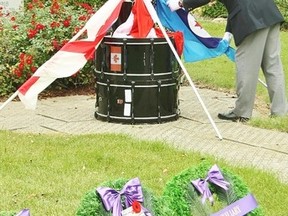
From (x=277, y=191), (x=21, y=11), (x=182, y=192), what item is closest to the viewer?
(x=182, y=192)

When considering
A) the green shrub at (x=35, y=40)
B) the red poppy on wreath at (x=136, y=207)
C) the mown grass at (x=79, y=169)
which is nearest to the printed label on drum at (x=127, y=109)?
the mown grass at (x=79, y=169)

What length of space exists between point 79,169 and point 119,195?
112 inches

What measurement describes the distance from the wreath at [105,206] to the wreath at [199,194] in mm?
120

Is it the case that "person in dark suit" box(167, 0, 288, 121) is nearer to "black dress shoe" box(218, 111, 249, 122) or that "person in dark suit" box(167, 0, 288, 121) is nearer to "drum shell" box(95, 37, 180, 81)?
"black dress shoe" box(218, 111, 249, 122)

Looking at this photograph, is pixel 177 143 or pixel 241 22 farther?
pixel 241 22

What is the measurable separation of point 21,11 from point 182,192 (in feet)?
26.4

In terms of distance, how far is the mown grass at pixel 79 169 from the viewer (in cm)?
537

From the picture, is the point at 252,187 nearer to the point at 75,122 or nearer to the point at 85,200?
the point at 85,200

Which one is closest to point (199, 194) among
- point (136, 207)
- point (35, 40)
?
point (136, 207)

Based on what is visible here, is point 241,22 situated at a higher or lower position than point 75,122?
higher

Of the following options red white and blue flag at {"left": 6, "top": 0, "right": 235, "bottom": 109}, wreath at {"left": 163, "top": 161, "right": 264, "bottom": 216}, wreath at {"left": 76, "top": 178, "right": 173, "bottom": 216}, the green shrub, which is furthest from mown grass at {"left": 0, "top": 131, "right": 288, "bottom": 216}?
the green shrub

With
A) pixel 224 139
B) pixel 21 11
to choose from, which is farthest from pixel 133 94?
pixel 21 11

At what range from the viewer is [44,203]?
5.27 meters

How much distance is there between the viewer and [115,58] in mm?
8141
